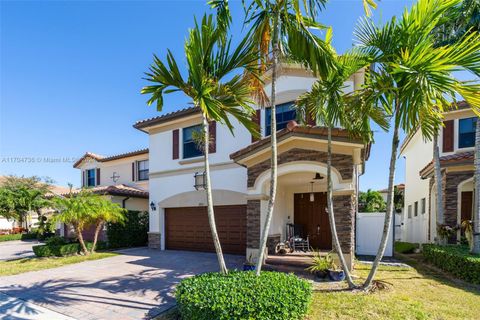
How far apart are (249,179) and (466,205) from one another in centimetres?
1139

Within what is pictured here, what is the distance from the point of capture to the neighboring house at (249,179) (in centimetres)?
934

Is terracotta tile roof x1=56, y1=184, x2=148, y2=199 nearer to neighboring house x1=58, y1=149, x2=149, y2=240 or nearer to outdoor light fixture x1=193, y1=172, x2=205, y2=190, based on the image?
neighboring house x1=58, y1=149, x2=149, y2=240

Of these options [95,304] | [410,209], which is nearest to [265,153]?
[95,304]

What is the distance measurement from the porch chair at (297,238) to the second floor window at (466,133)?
10.1 metres

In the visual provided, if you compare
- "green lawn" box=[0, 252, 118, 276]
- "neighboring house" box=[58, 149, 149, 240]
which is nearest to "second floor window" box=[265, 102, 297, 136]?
"neighboring house" box=[58, 149, 149, 240]

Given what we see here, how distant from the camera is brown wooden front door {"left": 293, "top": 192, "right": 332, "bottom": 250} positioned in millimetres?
12594

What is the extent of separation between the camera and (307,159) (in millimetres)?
9781

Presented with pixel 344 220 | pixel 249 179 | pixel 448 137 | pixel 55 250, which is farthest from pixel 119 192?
pixel 448 137

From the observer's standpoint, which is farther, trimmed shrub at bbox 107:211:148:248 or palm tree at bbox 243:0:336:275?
trimmed shrub at bbox 107:211:148:248

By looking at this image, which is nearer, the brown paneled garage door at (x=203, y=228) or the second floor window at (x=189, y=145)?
the brown paneled garage door at (x=203, y=228)

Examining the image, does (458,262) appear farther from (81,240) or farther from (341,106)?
(81,240)

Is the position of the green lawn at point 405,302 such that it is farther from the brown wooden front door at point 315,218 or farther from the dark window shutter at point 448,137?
the dark window shutter at point 448,137

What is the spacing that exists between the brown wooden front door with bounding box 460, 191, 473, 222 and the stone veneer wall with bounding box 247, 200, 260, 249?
10780 millimetres

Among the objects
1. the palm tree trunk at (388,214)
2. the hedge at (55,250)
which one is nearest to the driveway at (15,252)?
the hedge at (55,250)
